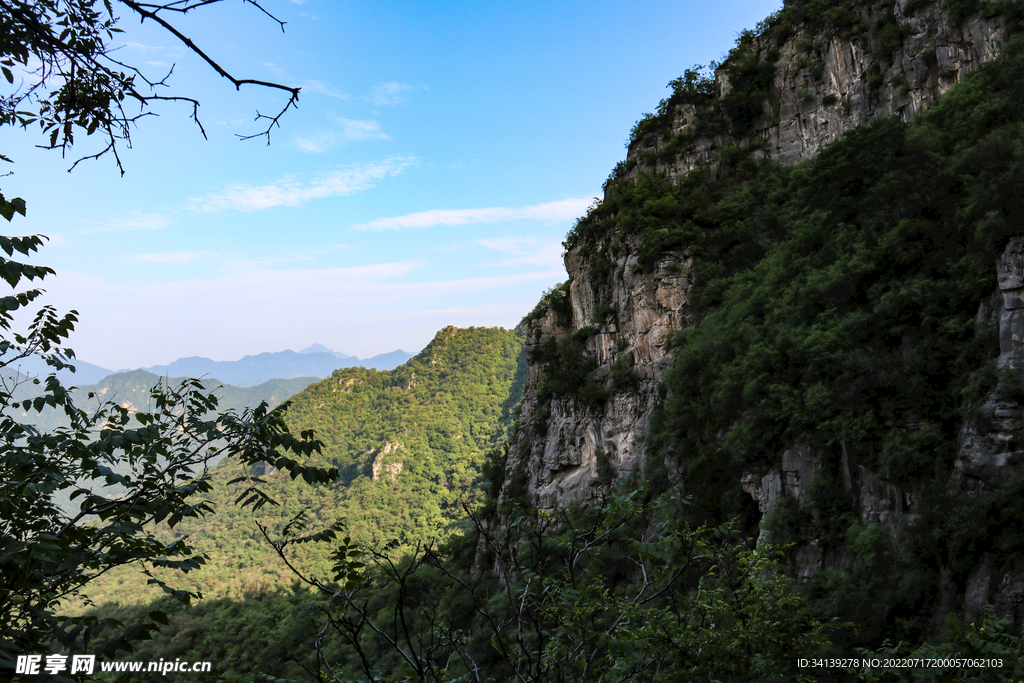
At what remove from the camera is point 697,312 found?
60.2 feet

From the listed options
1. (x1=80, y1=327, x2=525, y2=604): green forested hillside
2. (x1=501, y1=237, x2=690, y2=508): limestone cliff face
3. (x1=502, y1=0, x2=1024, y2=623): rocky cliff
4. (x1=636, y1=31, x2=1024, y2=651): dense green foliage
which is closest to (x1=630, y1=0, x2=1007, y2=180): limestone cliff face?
(x1=502, y1=0, x2=1024, y2=623): rocky cliff

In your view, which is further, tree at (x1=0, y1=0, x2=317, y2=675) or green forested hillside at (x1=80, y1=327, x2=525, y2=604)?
green forested hillside at (x1=80, y1=327, x2=525, y2=604)

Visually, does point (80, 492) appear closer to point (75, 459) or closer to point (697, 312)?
point (75, 459)

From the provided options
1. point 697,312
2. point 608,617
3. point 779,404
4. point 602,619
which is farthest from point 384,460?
point 602,619

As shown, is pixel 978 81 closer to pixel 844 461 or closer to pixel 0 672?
pixel 844 461

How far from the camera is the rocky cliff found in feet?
31.4

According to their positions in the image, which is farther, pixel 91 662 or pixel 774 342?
pixel 774 342

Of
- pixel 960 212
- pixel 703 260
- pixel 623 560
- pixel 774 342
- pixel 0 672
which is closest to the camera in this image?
pixel 0 672

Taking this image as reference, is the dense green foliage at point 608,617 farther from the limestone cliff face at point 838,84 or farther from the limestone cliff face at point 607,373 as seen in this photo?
the limestone cliff face at point 838,84

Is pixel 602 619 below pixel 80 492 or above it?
below

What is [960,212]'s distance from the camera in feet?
34.4

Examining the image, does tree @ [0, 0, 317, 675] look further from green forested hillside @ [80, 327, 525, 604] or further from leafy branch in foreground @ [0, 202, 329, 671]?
green forested hillside @ [80, 327, 525, 604]

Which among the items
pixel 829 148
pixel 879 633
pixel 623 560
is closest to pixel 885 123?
pixel 829 148

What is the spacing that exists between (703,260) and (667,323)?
8.63ft
